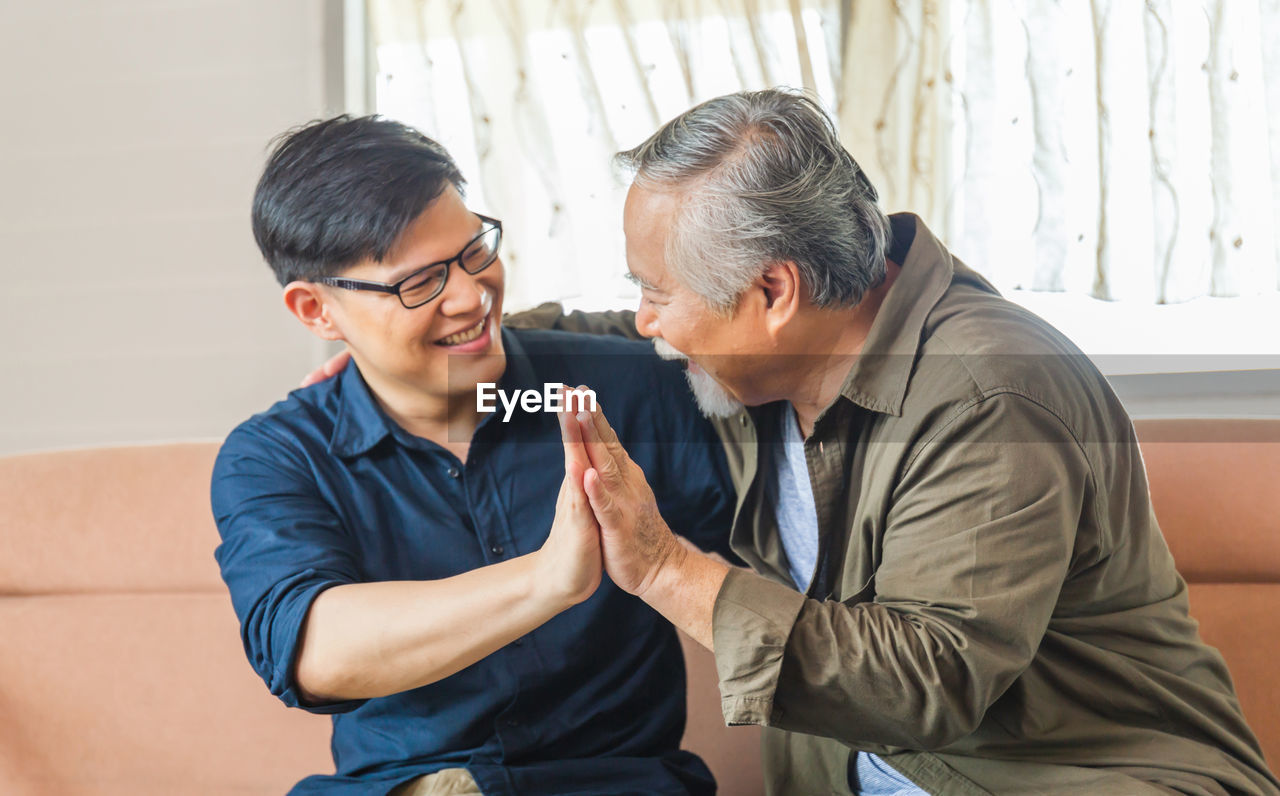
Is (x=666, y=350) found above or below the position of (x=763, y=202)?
below

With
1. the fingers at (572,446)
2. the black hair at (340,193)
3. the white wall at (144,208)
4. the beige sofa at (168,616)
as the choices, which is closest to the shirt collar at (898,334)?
the fingers at (572,446)

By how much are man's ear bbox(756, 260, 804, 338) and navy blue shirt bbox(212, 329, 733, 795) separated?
275 millimetres

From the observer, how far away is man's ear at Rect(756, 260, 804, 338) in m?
1.05

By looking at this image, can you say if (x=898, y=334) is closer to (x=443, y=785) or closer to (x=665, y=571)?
(x=665, y=571)

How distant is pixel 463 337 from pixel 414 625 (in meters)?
0.38

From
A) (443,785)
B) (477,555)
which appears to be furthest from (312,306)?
(443,785)

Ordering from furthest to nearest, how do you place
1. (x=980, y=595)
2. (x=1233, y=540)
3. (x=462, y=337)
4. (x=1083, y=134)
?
(x=1083, y=134) < (x=1233, y=540) < (x=462, y=337) < (x=980, y=595)

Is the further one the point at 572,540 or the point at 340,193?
the point at 340,193

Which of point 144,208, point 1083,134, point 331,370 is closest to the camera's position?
point 331,370

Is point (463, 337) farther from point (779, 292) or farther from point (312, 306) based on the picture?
point (779, 292)

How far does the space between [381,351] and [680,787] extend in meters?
0.69

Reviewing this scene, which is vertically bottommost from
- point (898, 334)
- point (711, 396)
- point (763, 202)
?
point (711, 396)

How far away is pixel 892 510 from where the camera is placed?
0.96m

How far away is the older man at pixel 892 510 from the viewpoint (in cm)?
86
